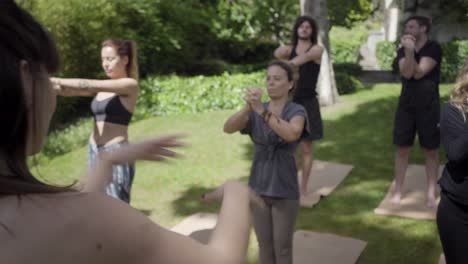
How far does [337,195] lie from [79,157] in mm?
4724

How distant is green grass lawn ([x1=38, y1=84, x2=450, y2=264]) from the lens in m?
4.77

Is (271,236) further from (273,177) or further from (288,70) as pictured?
(288,70)

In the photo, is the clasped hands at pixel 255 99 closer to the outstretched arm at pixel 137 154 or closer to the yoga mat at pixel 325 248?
the yoga mat at pixel 325 248

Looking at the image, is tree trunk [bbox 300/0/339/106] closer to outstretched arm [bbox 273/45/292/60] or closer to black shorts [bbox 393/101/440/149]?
outstretched arm [bbox 273/45/292/60]

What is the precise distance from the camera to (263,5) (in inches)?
602

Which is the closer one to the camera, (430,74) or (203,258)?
(203,258)

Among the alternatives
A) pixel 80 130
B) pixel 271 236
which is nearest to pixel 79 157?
pixel 80 130

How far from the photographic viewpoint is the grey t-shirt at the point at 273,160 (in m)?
3.47

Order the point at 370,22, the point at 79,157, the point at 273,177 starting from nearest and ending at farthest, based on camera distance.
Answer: the point at 273,177, the point at 79,157, the point at 370,22

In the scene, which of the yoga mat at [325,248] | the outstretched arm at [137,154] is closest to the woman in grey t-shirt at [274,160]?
the yoga mat at [325,248]

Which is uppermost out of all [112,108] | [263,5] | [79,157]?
[263,5]

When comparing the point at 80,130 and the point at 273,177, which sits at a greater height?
the point at 273,177

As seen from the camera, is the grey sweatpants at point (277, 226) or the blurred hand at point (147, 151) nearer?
the blurred hand at point (147, 151)

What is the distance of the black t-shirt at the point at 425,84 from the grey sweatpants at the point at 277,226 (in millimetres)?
2144
